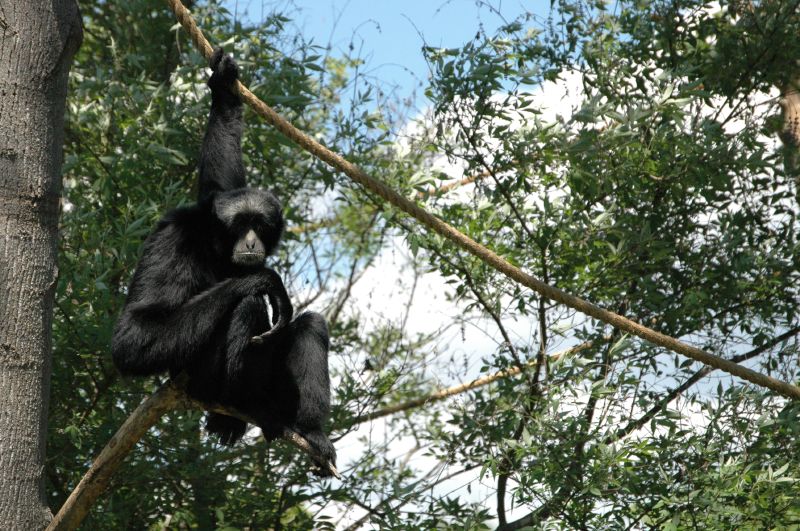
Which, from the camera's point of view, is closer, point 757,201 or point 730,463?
point 730,463

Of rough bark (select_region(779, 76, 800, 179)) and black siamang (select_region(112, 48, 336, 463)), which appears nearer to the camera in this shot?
black siamang (select_region(112, 48, 336, 463))

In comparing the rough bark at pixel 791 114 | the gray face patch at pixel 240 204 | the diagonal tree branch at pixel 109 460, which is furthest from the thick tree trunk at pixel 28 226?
the rough bark at pixel 791 114

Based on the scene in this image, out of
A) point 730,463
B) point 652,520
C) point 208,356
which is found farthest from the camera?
point 652,520

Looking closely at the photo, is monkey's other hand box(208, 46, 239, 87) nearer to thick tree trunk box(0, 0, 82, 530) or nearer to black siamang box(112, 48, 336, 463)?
black siamang box(112, 48, 336, 463)

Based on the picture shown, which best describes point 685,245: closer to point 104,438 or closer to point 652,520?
point 652,520

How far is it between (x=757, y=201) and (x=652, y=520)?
8.70 ft

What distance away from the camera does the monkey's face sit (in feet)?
14.6

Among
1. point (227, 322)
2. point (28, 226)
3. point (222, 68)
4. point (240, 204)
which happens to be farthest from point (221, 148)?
point (28, 226)

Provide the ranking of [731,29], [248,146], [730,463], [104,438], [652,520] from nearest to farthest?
[730,463]
[652,520]
[104,438]
[731,29]
[248,146]

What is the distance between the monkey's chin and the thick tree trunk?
0.92 m

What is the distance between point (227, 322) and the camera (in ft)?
14.0

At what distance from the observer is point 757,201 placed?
653cm

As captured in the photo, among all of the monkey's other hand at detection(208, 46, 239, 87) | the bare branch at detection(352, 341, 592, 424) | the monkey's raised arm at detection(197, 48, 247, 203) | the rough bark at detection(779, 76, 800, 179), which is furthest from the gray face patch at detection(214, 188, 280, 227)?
the rough bark at detection(779, 76, 800, 179)

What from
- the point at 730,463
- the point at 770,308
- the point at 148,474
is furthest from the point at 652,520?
the point at 148,474
